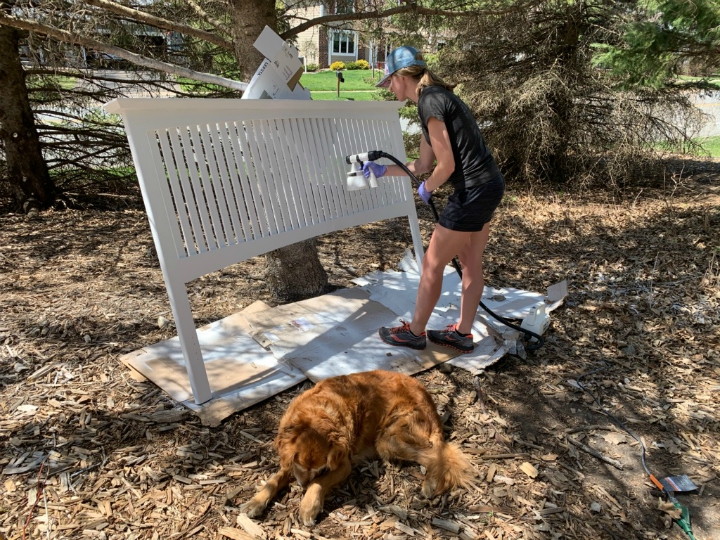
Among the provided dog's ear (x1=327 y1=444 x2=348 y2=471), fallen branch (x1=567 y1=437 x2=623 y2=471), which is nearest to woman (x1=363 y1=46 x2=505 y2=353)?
fallen branch (x1=567 y1=437 x2=623 y2=471)

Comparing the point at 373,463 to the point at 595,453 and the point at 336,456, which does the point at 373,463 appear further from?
the point at 595,453

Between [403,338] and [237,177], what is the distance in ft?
5.02

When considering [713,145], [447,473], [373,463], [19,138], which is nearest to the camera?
[447,473]

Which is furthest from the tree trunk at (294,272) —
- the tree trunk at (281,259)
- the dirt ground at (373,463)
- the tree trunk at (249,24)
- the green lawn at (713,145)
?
the green lawn at (713,145)

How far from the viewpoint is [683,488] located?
2324mm

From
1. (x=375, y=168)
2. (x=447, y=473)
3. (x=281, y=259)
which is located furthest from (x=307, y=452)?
(x=281, y=259)

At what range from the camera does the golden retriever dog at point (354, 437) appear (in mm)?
2121

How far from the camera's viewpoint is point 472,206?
9.84 ft

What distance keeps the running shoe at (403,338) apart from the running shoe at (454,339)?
125mm

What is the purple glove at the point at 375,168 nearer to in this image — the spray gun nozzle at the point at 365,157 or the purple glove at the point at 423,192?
the spray gun nozzle at the point at 365,157

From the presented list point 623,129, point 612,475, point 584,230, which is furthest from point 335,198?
point 623,129

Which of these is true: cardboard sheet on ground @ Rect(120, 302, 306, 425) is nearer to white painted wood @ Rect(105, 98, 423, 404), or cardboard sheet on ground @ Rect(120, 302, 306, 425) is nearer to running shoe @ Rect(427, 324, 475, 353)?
white painted wood @ Rect(105, 98, 423, 404)

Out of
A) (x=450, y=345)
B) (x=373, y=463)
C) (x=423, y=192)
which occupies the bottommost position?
(x=373, y=463)

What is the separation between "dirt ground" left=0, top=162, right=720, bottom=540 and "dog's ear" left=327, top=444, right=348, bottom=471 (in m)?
0.19
